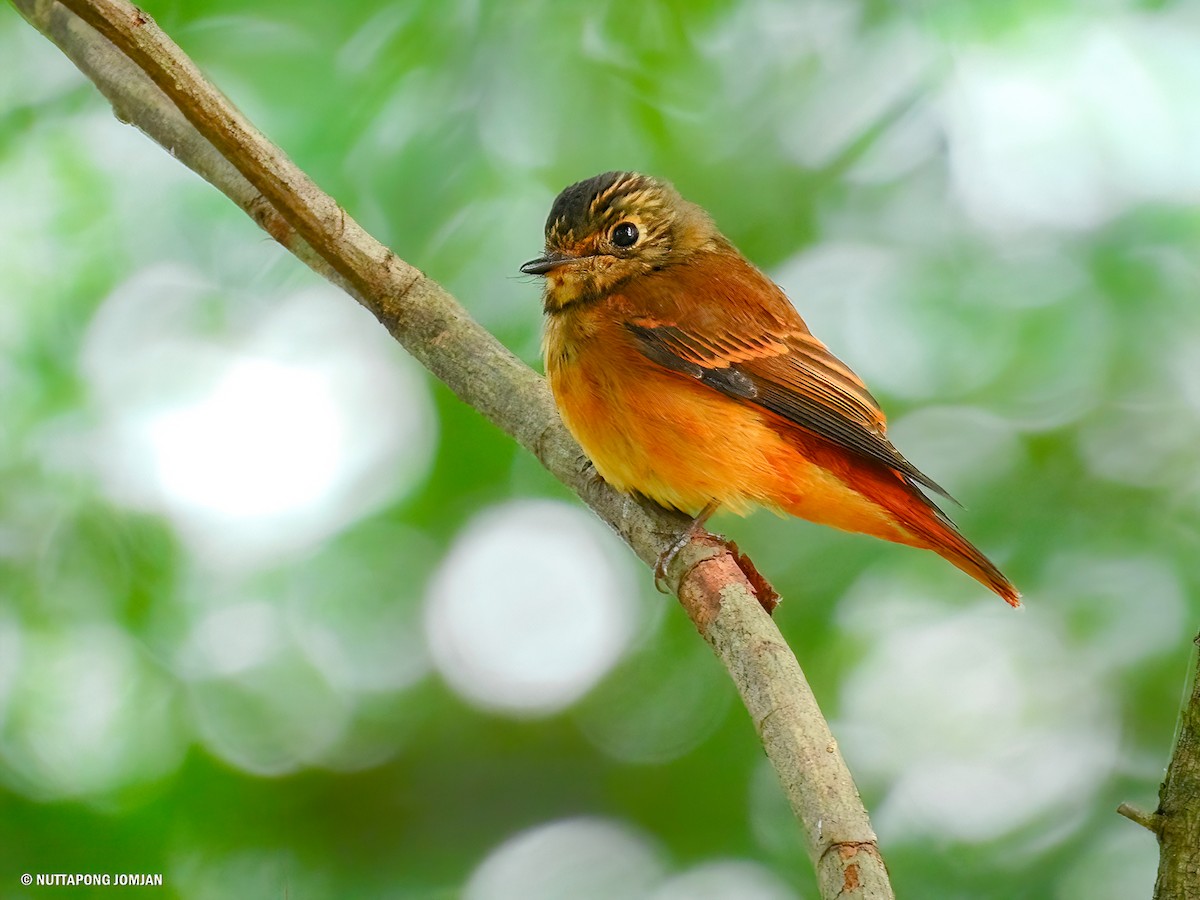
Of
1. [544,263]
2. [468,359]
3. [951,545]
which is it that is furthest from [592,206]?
[951,545]

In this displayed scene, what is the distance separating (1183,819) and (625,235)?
270 centimetres

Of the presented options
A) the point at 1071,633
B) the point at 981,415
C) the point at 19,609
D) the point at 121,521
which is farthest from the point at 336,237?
the point at 1071,633

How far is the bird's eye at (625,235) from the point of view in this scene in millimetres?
4289

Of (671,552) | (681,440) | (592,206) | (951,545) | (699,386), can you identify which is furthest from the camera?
(592,206)

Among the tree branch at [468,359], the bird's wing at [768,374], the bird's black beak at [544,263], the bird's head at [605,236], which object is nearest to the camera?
the tree branch at [468,359]

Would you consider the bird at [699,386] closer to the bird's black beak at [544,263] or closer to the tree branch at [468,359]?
the bird's black beak at [544,263]

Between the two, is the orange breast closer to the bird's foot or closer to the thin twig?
the bird's foot

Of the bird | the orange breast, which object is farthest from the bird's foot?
the orange breast

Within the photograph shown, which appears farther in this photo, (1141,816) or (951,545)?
(951,545)

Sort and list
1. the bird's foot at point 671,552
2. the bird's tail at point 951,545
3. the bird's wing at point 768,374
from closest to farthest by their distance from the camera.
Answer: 1. the bird's foot at point 671,552
2. the bird's tail at point 951,545
3. the bird's wing at point 768,374

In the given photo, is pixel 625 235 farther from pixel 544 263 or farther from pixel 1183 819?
pixel 1183 819

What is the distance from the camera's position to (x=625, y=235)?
4312 millimetres

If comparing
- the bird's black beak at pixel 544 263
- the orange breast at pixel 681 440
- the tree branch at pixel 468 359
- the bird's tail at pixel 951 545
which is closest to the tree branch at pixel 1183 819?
the tree branch at pixel 468 359

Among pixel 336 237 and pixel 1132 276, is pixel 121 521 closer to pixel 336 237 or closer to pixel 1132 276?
pixel 336 237
